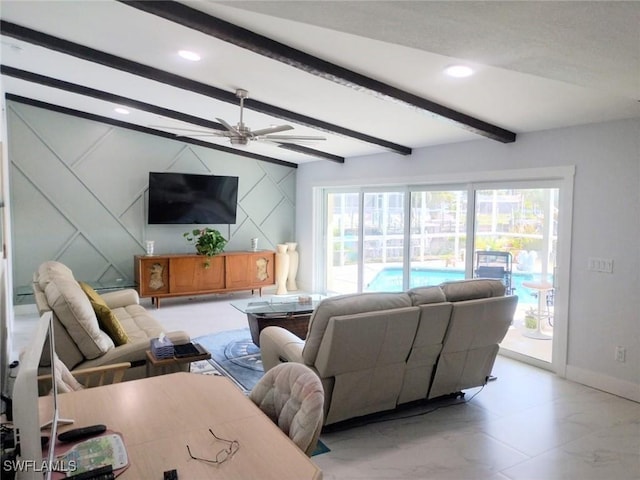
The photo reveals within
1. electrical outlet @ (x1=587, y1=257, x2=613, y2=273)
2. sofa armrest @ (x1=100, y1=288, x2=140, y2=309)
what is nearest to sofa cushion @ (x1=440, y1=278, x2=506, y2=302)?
electrical outlet @ (x1=587, y1=257, x2=613, y2=273)

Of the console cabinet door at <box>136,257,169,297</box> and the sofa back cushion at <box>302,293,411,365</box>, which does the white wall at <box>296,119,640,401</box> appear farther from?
the console cabinet door at <box>136,257,169,297</box>

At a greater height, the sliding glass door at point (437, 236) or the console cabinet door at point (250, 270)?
the sliding glass door at point (437, 236)

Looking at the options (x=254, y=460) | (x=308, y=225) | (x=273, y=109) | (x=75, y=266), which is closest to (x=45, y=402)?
(x=254, y=460)

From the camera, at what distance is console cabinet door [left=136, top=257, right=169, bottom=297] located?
6586mm

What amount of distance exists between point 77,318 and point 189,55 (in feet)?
7.45

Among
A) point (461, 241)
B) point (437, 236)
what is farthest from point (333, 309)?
point (437, 236)

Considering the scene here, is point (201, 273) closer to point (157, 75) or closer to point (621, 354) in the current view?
point (157, 75)

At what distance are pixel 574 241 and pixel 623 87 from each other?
6.21 feet

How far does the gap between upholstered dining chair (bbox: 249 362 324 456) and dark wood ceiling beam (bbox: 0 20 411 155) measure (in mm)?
3427

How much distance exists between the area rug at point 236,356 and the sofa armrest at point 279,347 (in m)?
0.59

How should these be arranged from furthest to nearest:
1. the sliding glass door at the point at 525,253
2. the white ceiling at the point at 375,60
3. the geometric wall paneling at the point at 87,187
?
1. the geometric wall paneling at the point at 87,187
2. the sliding glass door at the point at 525,253
3. the white ceiling at the point at 375,60

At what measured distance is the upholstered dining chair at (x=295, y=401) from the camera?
5.36 ft

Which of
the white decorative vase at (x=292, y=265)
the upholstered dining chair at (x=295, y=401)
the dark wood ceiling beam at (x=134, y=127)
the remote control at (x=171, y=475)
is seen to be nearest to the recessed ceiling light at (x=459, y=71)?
the upholstered dining chair at (x=295, y=401)

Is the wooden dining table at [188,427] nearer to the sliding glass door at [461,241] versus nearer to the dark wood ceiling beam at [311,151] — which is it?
the sliding glass door at [461,241]
